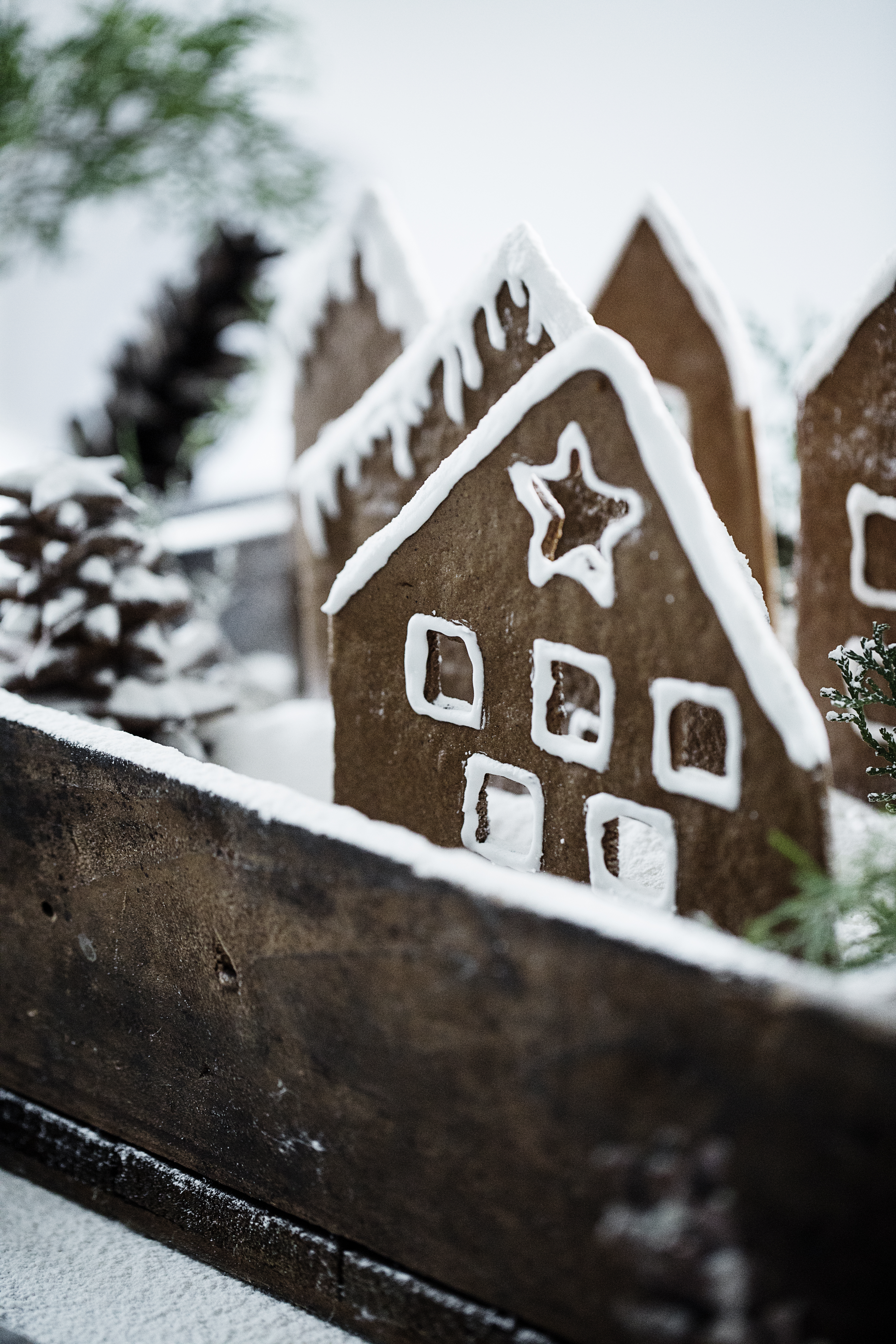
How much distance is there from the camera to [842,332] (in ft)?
1.94

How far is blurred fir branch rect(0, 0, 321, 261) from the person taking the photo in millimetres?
1245

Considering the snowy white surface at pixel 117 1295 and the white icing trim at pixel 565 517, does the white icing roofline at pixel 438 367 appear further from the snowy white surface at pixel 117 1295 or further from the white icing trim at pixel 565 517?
the snowy white surface at pixel 117 1295

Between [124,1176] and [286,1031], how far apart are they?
0.50ft

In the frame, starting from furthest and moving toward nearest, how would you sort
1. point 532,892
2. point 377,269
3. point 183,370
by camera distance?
point 183,370
point 377,269
point 532,892

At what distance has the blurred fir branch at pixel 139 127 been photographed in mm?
1245

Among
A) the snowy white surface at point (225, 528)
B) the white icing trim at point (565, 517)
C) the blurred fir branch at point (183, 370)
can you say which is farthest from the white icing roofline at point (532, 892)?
the blurred fir branch at point (183, 370)

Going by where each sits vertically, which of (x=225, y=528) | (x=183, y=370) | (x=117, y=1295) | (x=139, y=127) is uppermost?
(x=139, y=127)

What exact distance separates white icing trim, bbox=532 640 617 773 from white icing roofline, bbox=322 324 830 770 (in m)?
0.06

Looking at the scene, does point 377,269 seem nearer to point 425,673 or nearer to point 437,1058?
point 425,673

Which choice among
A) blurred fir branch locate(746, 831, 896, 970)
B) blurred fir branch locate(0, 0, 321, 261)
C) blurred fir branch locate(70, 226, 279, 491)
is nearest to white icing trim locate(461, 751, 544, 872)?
blurred fir branch locate(746, 831, 896, 970)

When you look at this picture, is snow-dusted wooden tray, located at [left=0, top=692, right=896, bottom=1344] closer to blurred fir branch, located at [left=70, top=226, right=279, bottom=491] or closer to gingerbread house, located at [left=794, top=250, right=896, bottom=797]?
gingerbread house, located at [left=794, top=250, right=896, bottom=797]

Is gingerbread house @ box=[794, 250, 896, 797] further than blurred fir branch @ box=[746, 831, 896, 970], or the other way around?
gingerbread house @ box=[794, 250, 896, 797]

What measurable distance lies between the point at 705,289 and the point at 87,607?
451 mm

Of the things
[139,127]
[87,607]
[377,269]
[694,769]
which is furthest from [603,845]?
[139,127]
